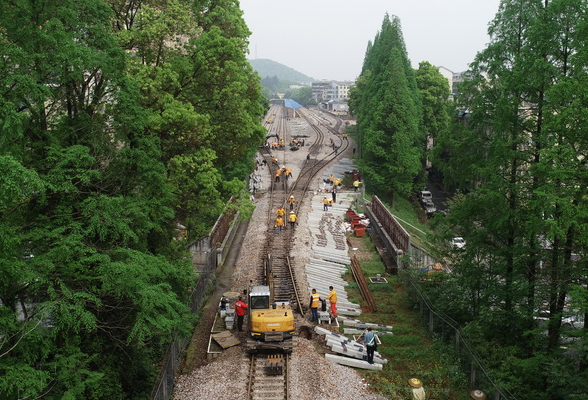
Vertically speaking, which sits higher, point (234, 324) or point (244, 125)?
point (244, 125)

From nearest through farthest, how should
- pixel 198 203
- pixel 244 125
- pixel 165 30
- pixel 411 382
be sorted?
pixel 411 382 → pixel 165 30 → pixel 198 203 → pixel 244 125

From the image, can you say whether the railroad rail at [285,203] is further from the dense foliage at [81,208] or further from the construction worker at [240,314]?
the dense foliage at [81,208]

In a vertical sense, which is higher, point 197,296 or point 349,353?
point 197,296

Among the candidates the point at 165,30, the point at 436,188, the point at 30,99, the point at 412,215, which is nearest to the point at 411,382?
the point at 30,99

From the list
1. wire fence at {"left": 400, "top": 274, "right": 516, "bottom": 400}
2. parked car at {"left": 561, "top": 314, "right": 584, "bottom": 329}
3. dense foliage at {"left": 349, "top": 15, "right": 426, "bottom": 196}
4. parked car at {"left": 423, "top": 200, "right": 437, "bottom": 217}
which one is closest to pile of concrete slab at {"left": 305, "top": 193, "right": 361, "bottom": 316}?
wire fence at {"left": 400, "top": 274, "right": 516, "bottom": 400}

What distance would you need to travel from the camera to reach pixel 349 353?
17.2 meters

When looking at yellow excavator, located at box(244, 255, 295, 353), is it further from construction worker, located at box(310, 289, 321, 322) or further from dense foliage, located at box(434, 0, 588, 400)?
dense foliage, located at box(434, 0, 588, 400)

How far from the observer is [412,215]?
4512cm

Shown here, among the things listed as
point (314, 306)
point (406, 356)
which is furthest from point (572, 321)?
point (314, 306)

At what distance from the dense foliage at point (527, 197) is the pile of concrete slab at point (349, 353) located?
3.40 meters

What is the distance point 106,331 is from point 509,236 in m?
12.4

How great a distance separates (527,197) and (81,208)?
1257 cm

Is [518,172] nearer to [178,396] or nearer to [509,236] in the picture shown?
[509,236]

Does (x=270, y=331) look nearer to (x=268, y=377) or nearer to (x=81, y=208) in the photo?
(x=268, y=377)
